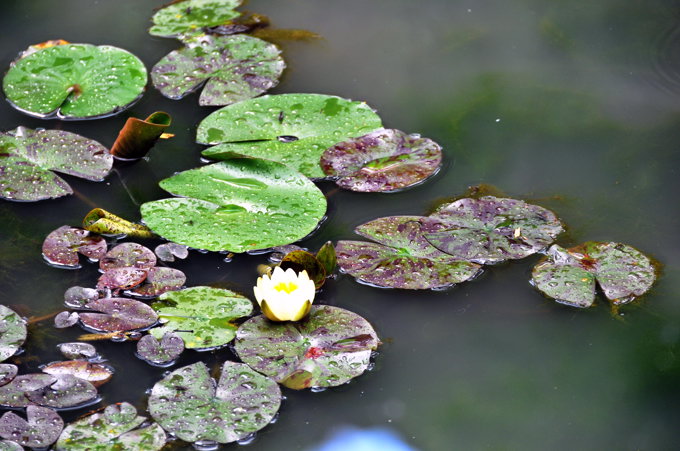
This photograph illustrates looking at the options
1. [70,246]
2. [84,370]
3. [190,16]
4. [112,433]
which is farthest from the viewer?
[190,16]

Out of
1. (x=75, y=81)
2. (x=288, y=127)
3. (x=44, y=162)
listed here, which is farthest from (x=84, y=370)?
(x=75, y=81)

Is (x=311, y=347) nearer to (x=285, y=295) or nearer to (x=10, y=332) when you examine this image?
(x=285, y=295)

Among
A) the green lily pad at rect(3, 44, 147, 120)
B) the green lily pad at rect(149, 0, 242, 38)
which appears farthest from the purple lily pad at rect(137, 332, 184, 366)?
the green lily pad at rect(149, 0, 242, 38)

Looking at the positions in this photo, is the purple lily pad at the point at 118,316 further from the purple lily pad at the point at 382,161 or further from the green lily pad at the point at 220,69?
the green lily pad at the point at 220,69

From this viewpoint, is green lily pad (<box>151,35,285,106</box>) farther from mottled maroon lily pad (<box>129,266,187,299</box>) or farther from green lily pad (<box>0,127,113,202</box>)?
mottled maroon lily pad (<box>129,266,187,299</box>)

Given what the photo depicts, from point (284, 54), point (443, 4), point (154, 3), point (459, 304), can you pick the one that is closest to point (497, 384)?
point (459, 304)

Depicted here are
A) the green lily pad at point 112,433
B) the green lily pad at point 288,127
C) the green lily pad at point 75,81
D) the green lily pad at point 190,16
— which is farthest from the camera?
the green lily pad at point 190,16

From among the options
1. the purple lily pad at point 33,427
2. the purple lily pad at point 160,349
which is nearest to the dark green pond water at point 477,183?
the purple lily pad at point 160,349
